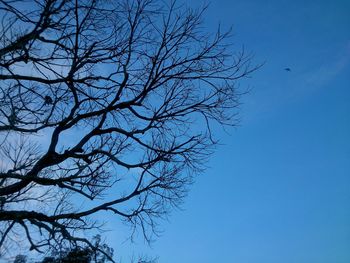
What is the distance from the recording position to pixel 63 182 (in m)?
6.02

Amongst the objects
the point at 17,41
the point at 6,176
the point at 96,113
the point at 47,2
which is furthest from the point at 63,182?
the point at 47,2

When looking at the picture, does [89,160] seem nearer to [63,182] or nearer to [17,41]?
[63,182]

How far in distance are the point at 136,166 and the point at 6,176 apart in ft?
7.04

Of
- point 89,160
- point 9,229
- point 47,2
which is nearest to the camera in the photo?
point 47,2

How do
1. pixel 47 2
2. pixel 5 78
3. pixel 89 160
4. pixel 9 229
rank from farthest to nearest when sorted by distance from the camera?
pixel 89 160 < pixel 9 229 < pixel 5 78 < pixel 47 2

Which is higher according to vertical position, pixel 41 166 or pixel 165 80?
pixel 165 80

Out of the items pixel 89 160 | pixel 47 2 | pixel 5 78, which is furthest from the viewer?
pixel 89 160

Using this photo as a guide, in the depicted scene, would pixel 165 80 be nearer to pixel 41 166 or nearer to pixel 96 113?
pixel 96 113

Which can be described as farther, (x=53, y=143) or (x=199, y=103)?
(x=199, y=103)

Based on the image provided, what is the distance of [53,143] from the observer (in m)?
6.00

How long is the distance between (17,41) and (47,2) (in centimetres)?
69

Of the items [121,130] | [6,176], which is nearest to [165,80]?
[121,130]

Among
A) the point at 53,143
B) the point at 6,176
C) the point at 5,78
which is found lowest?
the point at 6,176

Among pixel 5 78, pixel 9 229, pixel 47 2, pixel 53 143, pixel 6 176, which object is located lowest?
pixel 9 229
